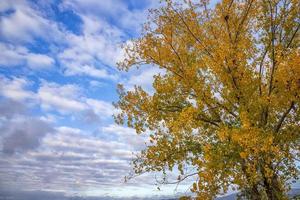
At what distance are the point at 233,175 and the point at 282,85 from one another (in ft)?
18.1

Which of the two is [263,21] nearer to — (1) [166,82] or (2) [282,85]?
(2) [282,85]

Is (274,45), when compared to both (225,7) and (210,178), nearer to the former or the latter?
(225,7)

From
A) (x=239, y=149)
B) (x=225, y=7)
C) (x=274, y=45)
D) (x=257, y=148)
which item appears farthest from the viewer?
(x=225, y=7)

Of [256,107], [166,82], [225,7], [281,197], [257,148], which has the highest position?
[225,7]

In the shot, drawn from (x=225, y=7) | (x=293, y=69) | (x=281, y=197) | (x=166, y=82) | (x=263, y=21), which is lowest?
(x=281, y=197)

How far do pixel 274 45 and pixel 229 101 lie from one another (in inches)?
167

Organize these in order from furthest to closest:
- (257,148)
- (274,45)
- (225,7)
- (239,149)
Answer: (225,7)
(274,45)
(239,149)
(257,148)

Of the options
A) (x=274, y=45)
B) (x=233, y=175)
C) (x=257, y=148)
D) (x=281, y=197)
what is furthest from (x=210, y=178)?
(x=274, y=45)

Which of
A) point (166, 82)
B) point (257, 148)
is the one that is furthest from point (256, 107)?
point (166, 82)

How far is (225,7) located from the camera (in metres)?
22.3

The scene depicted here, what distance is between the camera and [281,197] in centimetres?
1942

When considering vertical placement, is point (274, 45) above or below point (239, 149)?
above

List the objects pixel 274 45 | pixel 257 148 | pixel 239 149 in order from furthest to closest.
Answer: pixel 274 45
pixel 239 149
pixel 257 148

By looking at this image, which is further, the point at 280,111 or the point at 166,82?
the point at 166,82
